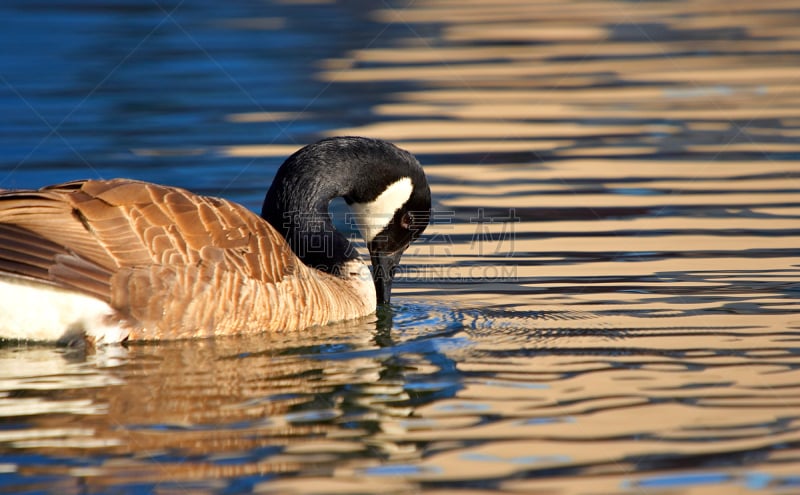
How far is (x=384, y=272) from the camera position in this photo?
35.4 ft

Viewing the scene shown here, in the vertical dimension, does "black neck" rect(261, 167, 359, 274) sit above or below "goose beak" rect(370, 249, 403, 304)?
above

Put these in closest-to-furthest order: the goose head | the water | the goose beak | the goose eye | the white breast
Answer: the water
the white breast
the goose head
the goose eye
the goose beak

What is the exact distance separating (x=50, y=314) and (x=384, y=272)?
3056 millimetres

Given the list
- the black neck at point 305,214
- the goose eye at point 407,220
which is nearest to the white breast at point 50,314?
the black neck at point 305,214

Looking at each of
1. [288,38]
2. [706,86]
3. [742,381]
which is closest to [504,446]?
[742,381]

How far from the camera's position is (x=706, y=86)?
20047mm

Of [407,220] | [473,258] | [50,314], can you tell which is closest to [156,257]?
[50,314]

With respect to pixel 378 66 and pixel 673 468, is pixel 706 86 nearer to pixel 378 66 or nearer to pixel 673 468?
pixel 378 66

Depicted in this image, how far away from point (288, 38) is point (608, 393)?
1813cm

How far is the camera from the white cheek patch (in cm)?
1044

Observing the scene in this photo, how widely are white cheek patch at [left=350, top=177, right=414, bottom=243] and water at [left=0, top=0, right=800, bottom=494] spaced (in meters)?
0.67

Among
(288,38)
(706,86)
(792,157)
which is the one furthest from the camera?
(288,38)

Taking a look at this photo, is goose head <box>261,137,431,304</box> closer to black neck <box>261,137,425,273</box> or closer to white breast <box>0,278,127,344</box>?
black neck <box>261,137,425,273</box>

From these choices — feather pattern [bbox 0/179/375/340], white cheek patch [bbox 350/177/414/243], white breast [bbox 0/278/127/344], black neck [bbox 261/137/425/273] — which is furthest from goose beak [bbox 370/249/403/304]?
white breast [bbox 0/278/127/344]
